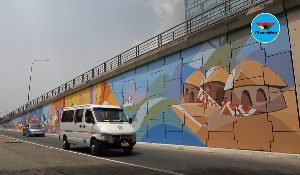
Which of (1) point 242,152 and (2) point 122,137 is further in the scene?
(1) point 242,152

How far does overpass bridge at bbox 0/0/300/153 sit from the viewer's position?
1088 cm

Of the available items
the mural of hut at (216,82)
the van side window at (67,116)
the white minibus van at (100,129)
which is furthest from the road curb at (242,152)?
the van side window at (67,116)

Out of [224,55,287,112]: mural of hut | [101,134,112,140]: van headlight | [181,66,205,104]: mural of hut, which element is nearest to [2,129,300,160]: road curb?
[224,55,287,112]: mural of hut

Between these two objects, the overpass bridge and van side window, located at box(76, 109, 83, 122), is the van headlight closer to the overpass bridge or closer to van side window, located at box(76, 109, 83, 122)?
van side window, located at box(76, 109, 83, 122)

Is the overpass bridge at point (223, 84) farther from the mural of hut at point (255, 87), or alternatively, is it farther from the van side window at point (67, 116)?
the van side window at point (67, 116)

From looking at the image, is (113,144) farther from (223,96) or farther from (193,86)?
(193,86)

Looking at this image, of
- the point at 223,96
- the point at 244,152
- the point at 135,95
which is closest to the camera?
the point at 244,152

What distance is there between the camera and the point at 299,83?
1034 centimetres

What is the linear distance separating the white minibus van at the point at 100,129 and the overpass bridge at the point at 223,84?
4779mm

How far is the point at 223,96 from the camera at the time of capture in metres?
13.3

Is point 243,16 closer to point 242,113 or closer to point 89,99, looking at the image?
point 242,113

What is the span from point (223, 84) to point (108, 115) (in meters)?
6.07

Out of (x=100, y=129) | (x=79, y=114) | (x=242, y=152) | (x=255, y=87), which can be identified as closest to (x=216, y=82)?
(x=255, y=87)

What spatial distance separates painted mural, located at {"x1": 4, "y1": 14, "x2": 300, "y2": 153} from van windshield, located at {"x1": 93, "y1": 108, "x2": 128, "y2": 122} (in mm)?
4880
